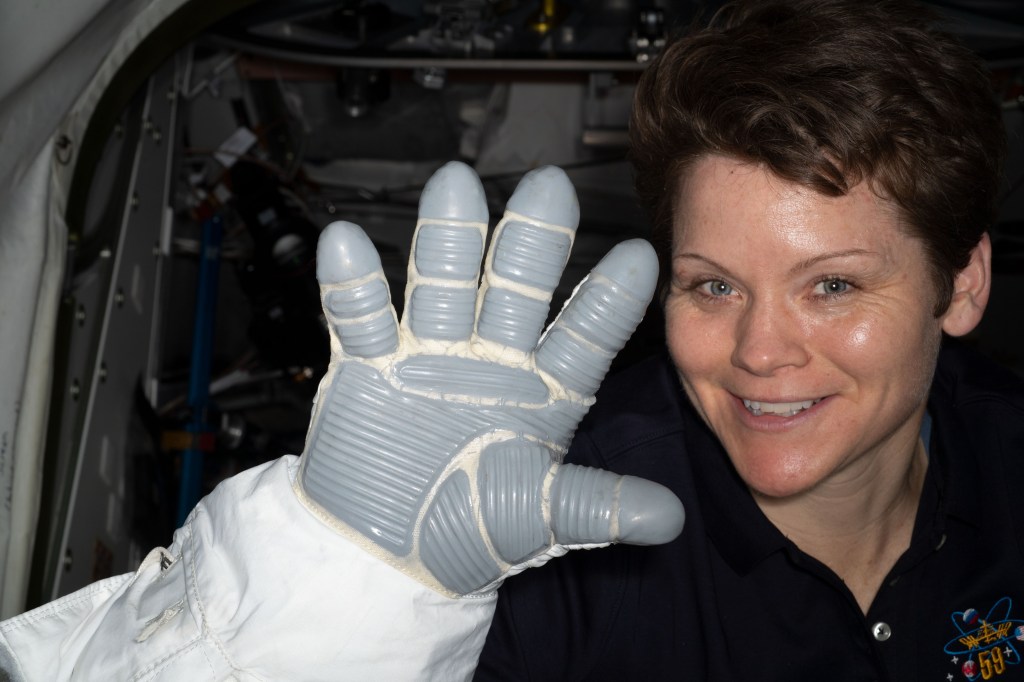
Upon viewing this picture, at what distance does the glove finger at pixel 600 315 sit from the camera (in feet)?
2.85

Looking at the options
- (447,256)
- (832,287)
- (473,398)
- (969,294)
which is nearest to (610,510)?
(473,398)

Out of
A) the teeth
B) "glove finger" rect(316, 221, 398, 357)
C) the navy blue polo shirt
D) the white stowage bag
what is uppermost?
"glove finger" rect(316, 221, 398, 357)

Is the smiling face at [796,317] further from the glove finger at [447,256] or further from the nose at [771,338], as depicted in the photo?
the glove finger at [447,256]

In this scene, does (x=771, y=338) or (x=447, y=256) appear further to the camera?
(x=771, y=338)

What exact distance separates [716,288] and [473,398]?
1.12 ft

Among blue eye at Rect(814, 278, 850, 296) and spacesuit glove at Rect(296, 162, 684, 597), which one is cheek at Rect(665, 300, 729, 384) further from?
spacesuit glove at Rect(296, 162, 684, 597)

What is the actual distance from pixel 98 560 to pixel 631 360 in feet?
4.67

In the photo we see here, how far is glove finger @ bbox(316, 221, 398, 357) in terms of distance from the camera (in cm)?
83

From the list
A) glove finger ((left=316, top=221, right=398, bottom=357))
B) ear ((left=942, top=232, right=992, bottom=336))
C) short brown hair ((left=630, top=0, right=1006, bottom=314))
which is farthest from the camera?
ear ((left=942, top=232, right=992, bottom=336))

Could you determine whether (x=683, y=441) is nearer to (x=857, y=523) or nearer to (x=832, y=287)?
(x=857, y=523)

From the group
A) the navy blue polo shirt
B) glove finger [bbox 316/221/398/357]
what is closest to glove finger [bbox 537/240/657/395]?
glove finger [bbox 316/221/398/357]

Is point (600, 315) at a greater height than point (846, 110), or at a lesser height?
lesser

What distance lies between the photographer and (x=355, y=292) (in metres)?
0.84

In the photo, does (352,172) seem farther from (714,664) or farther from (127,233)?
(714,664)
